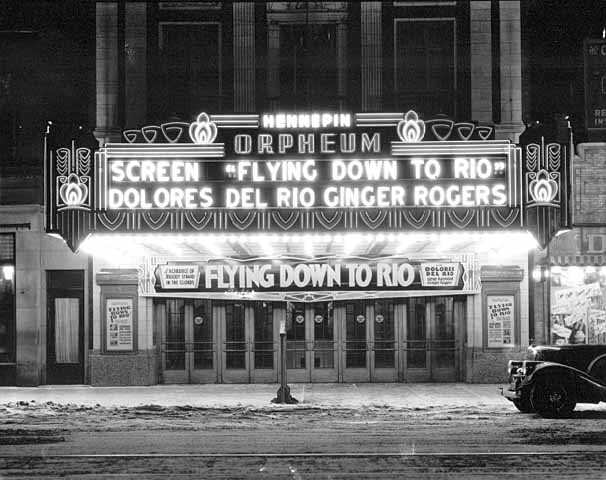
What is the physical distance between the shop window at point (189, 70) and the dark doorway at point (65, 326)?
195 inches

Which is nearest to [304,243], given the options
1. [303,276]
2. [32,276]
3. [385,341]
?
[303,276]

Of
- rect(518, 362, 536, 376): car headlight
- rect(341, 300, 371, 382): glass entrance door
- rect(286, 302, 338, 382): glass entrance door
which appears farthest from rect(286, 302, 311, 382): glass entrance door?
rect(518, 362, 536, 376): car headlight

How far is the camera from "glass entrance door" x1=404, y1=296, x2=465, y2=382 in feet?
67.3

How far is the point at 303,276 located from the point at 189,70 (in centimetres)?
636

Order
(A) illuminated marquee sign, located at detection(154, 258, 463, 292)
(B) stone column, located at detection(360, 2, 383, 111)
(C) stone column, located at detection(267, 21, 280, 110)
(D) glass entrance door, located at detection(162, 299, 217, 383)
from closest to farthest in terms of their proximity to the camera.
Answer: (A) illuminated marquee sign, located at detection(154, 258, 463, 292) → (D) glass entrance door, located at detection(162, 299, 217, 383) → (B) stone column, located at detection(360, 2, 383, 111) → (C) stone column, located at detection(267, 21, 280, 110)

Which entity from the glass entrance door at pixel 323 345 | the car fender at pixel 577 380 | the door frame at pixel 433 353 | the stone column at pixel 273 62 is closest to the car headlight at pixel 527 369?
the car fender at pixel 577 380

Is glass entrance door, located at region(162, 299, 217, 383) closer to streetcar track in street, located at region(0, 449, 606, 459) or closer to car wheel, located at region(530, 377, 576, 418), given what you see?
car wheel, located at region(530, 377, 576, 418)

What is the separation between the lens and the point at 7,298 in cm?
2034

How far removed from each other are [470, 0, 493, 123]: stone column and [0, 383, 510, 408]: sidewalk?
22.5 feet

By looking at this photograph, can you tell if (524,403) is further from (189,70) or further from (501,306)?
(189,70)

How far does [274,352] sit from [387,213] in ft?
17.0

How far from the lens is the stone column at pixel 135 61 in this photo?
20594 millimetres

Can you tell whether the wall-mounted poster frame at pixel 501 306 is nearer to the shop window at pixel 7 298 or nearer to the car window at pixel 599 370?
the car window at pixel 599 370

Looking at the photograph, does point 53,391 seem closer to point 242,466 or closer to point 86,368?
point 86,368
